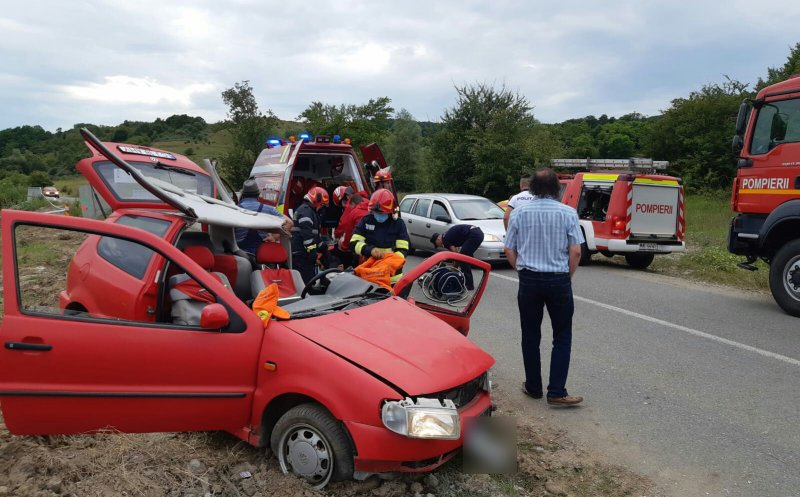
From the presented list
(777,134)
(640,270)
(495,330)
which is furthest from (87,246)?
(640,270)

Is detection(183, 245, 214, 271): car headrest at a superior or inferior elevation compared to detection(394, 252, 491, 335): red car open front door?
superior

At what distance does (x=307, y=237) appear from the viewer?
708 cm

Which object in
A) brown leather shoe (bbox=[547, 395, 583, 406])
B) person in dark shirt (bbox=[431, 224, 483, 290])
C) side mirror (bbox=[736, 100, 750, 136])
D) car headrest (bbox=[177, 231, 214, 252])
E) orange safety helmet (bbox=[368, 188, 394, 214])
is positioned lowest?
brown leather shoe (bbox=[547, 395, 583, 406])

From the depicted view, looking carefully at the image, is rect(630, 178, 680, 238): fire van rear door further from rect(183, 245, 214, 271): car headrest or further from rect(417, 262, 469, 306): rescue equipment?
rect(183, 245, 214, 271): car headrest

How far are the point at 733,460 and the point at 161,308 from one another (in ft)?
12.7

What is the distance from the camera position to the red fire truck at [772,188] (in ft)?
25.2

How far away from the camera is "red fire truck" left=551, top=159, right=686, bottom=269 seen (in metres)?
11.9

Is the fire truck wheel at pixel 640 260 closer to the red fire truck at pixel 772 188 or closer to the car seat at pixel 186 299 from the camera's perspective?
the red fire truck at pixel 772 188

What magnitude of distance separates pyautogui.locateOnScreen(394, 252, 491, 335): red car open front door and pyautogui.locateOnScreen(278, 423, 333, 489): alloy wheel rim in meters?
1.41

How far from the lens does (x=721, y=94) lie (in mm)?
32125

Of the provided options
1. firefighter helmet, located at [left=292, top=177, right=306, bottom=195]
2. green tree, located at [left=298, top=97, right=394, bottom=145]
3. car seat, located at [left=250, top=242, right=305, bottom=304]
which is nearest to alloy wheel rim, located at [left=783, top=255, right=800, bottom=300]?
car seat, located at [left=250, top=242, right=305, bottom=304]

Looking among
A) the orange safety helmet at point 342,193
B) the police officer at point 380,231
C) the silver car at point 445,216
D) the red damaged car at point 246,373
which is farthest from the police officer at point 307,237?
the silver car at point 445,216

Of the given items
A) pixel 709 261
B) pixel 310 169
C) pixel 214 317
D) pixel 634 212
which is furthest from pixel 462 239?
pixel 709 261

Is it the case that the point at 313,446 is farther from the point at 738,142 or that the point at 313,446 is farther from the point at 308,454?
the point at 738,142
